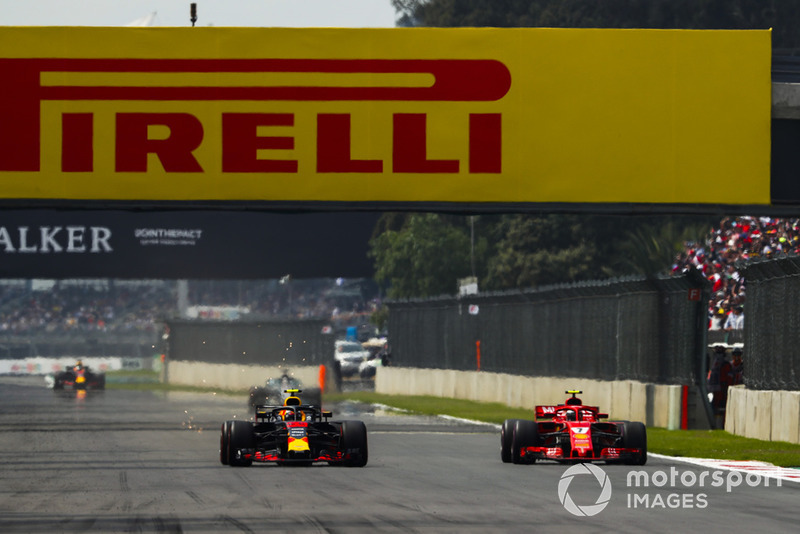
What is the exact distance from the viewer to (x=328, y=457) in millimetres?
18531

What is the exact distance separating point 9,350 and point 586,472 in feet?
233

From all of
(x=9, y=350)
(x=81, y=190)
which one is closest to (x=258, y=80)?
(x=81, y=190)

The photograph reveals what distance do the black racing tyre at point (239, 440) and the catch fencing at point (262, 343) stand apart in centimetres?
3705

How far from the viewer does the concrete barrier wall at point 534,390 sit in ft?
96.4

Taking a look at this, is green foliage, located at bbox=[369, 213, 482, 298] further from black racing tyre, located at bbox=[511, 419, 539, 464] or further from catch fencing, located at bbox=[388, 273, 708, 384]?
black racing tyre, located at bbox=[511, 419, 539, 464]

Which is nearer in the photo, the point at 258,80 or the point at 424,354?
the point at 258,80

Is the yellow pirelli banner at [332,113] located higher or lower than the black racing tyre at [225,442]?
higher

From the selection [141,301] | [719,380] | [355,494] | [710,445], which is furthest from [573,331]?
[141,301]

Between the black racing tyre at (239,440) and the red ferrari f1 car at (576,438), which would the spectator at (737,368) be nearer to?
the red ferrari f1 car at (576,438)

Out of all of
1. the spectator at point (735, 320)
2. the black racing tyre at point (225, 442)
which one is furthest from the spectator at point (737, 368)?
the spectator at point (735, 320)

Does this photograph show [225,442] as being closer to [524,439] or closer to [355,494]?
[524,439]

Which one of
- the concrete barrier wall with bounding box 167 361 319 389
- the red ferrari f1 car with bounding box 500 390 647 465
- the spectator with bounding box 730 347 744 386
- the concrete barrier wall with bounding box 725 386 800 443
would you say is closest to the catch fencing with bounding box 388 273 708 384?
the spectator with bounding box 730 347 744 386

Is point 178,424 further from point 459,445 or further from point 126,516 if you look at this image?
point 126,516

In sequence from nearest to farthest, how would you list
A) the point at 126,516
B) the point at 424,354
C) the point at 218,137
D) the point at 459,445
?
the point at 126,516, the point at 218,137, the point at 459,445, the point at 424,354
